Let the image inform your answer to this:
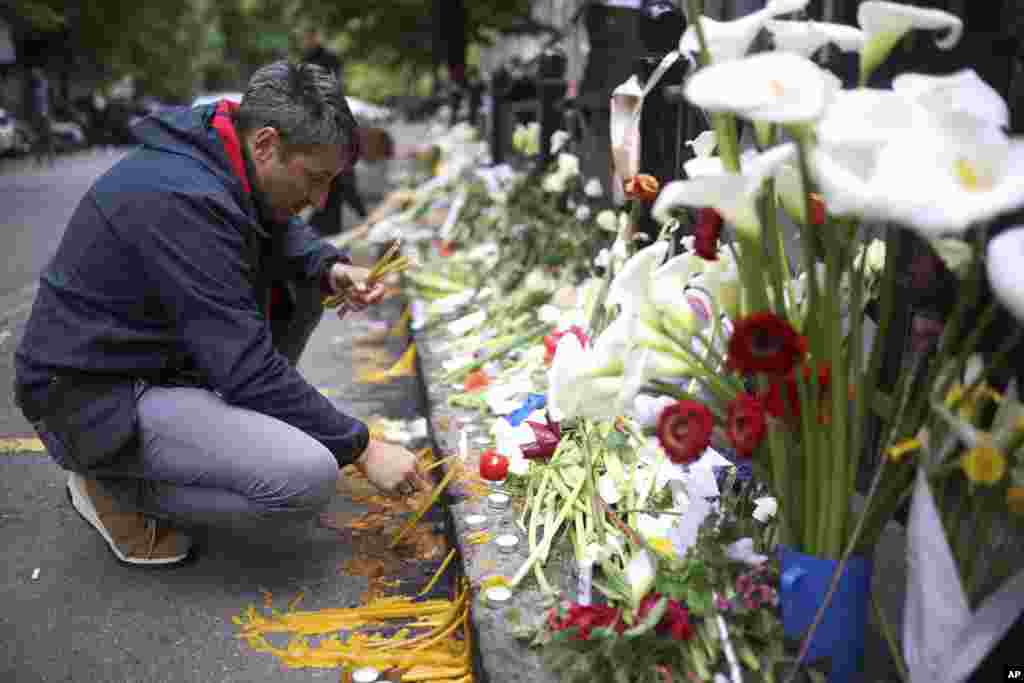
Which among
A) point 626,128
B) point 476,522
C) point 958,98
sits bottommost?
point 476,522

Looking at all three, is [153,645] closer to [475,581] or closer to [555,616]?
[475,581]

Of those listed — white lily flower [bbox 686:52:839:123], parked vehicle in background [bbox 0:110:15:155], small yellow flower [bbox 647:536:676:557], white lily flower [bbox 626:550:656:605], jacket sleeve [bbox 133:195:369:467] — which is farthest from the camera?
parked vehicle in background [bbox 0:110:15:155]

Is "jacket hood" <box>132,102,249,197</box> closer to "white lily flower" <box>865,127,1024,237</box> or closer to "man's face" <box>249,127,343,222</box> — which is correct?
"man's face" <box>249,127,343,222</box>

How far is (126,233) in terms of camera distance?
2.36m

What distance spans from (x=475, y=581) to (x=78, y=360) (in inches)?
47.4

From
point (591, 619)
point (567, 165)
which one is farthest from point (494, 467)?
point (567, 165)

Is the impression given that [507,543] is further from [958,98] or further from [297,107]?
[958,98]

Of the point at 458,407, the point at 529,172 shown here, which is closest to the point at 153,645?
the point at 458,407

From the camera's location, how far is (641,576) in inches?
71.9

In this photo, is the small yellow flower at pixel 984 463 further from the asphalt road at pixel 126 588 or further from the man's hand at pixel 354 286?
the man's hand at pixel 354 286

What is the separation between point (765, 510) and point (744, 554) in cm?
33

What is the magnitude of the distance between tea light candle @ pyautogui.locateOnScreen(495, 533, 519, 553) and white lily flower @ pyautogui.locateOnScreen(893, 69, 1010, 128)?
4.93 feet

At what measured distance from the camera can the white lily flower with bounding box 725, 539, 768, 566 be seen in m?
1.80

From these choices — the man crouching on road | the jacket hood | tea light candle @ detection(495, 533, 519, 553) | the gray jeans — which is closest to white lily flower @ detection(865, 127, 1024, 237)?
tea light candle @ detection(495, 533, 519, 553)
